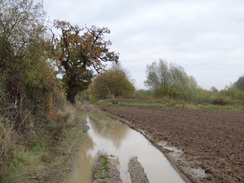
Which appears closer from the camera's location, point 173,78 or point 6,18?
point 6,18

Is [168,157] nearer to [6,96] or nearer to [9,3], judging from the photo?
[6,96]

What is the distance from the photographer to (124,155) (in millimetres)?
11164

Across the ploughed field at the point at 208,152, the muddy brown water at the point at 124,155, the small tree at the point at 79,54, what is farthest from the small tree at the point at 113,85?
the ploughed field at the point at 208,152

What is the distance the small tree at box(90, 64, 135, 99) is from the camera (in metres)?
54.9

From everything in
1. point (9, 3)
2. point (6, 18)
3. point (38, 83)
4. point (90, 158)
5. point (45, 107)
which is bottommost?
point (90, 158)

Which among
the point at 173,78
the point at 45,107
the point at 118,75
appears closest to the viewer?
the point at 45,107

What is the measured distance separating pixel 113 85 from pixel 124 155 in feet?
148

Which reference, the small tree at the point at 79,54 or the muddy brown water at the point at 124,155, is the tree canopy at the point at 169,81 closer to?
the small tree at the point at 79,54

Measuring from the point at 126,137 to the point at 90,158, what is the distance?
519 cm

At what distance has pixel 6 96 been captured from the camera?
10328mm

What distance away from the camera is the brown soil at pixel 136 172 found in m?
7.80

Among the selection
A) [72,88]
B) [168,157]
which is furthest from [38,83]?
[72,88]

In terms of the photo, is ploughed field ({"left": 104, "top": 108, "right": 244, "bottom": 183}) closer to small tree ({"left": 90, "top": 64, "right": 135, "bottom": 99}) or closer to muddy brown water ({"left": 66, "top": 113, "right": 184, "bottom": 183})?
muddy brown water ({"left": 66, "top": 113, "right": 184, "bottom": 183})

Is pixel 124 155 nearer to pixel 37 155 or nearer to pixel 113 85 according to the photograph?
pixel 37 155
